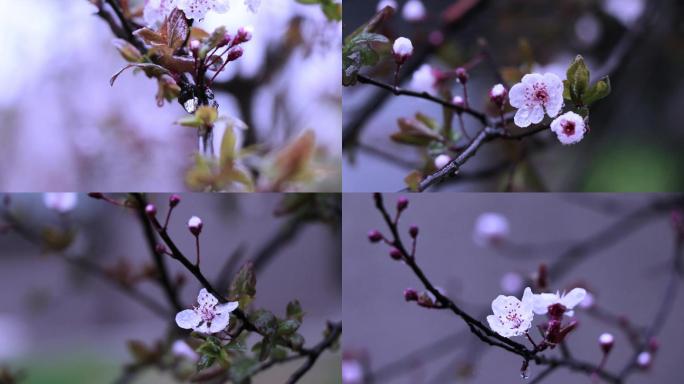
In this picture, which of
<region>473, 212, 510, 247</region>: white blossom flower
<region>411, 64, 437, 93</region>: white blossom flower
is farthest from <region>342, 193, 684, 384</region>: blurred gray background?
<region>411, 64, 437, 93</region>: white blossom flower

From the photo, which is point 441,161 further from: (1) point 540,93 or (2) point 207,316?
(2) point 207,316

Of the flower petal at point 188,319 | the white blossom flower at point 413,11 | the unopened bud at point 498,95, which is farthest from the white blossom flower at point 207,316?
the white blossom flower at point 413,11

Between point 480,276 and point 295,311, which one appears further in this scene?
point 480,276

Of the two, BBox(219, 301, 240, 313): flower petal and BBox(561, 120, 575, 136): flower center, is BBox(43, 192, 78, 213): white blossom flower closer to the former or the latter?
BBox(219, 301, 240, 313): flower petal

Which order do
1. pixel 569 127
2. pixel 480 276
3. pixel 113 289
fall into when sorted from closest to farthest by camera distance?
1. pixel 569 127
2. pixel 480 276
3. pixel 113 289

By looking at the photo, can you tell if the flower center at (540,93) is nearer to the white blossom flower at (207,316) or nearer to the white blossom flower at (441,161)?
the white blossom flower at (441,161)

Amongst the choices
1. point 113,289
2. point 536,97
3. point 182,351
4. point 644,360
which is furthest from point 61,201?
point 644,360
